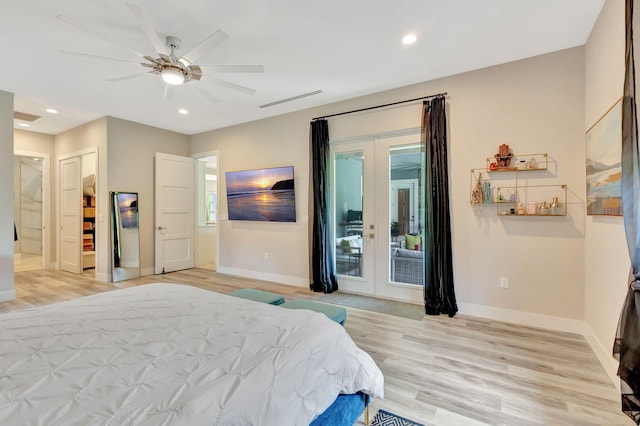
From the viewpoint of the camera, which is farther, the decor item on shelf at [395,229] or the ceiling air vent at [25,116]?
the ceiling air vent at [25,116]

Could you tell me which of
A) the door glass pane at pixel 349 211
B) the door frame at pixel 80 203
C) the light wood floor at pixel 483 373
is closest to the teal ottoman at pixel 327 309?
the light wood floor at pixel 483 373

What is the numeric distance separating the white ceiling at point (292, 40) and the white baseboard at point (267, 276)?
9.36ft

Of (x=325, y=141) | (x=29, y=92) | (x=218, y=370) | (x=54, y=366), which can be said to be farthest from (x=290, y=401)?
(x=29, y=92)

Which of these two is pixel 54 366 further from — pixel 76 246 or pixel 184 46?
pixel 76 246

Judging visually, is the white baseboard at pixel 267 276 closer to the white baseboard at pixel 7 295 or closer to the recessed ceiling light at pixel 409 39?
the white baseboard at pixel 7 295

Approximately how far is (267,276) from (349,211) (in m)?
1.92

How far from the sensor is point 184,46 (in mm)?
2896

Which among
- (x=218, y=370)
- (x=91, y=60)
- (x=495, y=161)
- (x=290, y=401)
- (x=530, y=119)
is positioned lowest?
(x=290, y=401)

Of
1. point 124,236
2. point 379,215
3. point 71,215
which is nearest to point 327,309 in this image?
point 379,215

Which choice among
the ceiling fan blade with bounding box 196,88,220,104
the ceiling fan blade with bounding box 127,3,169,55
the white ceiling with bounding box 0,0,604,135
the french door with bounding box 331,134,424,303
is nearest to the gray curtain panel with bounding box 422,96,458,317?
the french door with bounding box 331,134,424,303

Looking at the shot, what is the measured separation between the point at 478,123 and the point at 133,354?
3.78 metres

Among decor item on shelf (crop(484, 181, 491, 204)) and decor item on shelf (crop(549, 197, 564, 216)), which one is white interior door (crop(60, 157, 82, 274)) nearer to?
decor item on shelf (crop(484, 181, 491, 204))

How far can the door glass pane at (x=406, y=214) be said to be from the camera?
3910mm

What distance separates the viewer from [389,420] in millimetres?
1793
